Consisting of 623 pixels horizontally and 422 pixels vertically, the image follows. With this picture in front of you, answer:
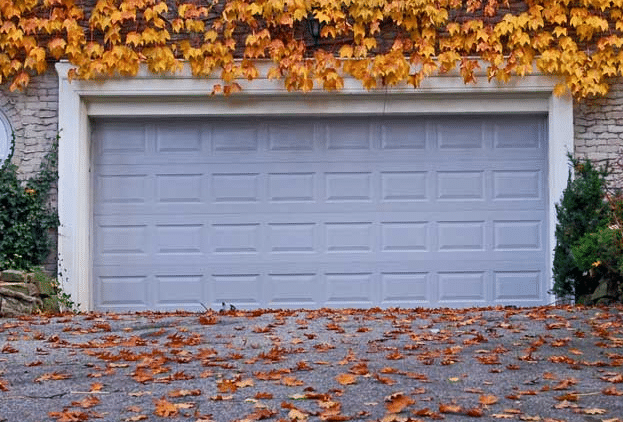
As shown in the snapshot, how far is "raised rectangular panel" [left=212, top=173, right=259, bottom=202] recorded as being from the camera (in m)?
10.7

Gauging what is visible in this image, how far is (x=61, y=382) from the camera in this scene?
19.5 feet

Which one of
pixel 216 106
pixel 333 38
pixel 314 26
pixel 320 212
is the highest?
pixel 314 26

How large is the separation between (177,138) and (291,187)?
1261 millimetres

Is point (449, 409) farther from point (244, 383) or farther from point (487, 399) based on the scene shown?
point (244, 383)

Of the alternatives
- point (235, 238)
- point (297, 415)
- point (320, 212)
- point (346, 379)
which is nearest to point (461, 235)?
point (320, 212)

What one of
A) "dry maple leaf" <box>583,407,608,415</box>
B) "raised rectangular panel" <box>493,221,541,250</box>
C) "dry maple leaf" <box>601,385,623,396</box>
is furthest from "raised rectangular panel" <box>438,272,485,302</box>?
"dry maple leaf" <box>583,407,608,415</box>

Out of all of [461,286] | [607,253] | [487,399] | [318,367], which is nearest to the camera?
[487,399]

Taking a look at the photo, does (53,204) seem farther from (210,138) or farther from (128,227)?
(210,138)

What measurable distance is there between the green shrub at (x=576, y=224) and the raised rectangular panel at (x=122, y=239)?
411 centimetres

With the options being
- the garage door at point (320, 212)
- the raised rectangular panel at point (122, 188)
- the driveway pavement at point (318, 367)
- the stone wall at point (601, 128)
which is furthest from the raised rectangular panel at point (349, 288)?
the stone wall at point (601, 128)

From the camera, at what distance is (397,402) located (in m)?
5.13

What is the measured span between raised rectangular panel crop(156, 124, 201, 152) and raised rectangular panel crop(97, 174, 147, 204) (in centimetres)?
38

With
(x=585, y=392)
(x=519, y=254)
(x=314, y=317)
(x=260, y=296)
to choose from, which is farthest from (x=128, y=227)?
(x=585, y=392)

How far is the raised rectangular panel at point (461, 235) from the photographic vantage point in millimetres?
10672
